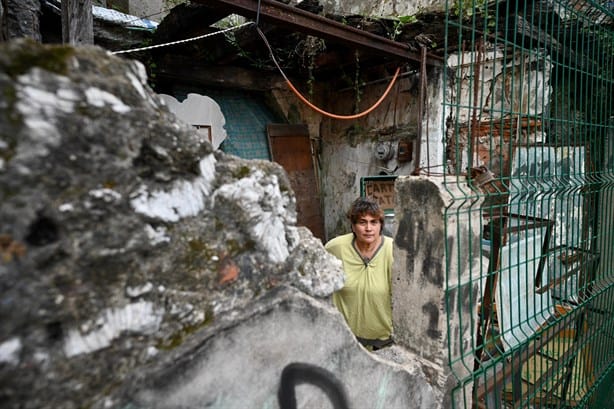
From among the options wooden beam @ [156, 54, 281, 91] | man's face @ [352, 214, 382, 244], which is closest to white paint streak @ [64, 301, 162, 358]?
man's face @ [352, 214, 382, 244]

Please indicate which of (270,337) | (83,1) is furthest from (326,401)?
(83,1)

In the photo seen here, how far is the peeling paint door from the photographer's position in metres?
4.78

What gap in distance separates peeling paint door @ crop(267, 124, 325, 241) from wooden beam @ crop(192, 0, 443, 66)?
1770 millimetres

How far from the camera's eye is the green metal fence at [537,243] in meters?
1.39

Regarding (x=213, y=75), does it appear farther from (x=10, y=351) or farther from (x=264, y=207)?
(x=10, y=351)

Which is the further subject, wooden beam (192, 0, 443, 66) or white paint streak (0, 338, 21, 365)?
wooden beam (192, 0, 443, 66)

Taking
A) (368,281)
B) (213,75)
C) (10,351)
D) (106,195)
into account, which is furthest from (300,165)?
(10,351)

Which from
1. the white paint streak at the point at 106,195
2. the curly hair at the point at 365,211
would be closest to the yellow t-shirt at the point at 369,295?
the curly hair at the point at 365,211

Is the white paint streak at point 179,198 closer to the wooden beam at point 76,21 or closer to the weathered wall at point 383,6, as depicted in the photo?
the wooden beam at point 76,21

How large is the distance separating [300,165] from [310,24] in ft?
7.52

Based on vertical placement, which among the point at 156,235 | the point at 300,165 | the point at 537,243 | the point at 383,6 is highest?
the point at 383,6

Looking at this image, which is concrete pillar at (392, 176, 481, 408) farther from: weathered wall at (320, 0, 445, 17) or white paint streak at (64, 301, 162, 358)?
weathered wall at (320, 0, 445, 17)

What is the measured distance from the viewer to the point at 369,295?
1.88 m

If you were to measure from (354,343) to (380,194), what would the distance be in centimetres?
321
